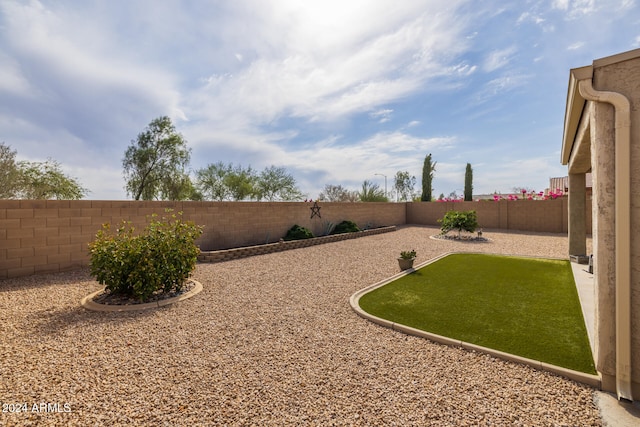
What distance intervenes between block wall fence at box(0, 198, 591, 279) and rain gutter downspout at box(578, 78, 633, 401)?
9796 millimetres

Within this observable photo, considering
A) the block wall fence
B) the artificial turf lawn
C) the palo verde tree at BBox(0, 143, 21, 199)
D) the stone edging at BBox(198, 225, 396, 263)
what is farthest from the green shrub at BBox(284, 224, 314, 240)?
the palo verde tree at BBox(0, 143, 21, 199)

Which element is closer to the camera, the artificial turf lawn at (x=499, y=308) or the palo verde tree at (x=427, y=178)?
the artificial turf lawn at (x=499, y=308)

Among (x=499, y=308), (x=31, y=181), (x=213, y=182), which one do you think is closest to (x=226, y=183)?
(x=213, y=182)

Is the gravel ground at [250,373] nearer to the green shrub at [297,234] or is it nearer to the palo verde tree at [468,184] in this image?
the green shrub at [297,234]

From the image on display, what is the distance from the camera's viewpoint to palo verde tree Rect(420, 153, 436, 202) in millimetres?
24406

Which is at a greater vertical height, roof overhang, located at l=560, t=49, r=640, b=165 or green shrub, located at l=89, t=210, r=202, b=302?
roof overhang, located at l=560, t=49, r=640, b=165

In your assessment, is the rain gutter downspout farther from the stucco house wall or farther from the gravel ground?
the gravel ground

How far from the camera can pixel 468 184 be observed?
2353cm

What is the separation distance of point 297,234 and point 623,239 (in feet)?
34.7

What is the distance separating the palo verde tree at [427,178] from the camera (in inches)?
961

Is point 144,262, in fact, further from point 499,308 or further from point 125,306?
point 499,308

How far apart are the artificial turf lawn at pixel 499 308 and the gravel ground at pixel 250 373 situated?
1.38 ft

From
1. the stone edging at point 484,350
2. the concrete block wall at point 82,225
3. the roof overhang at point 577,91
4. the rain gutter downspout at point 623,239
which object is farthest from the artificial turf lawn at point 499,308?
the concrete block wall at point 82,225

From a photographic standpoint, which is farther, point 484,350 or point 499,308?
point 499,308
